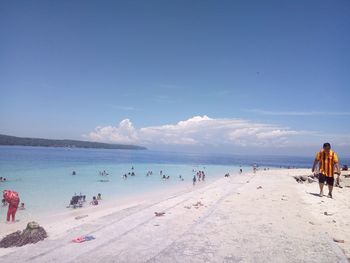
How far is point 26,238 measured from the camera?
379 inches

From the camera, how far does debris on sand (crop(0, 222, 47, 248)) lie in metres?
9.47

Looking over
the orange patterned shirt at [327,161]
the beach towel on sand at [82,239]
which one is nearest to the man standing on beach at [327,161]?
the orange patterned shirt at [327,161]

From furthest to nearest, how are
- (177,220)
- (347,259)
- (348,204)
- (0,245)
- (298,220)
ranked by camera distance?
(348,204), (177,220), (298,220), (0,245), (347,259)

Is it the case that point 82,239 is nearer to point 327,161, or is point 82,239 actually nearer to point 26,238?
point 26,238

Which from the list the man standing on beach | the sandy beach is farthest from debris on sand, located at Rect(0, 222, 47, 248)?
the man standing on beach

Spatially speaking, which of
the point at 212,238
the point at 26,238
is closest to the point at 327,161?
the point at 212,238

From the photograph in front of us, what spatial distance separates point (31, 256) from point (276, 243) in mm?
6169

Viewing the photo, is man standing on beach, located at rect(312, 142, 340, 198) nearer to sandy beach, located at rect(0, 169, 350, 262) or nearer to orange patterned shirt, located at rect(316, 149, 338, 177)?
orange patterned shirt, located at rect(316, 149, 338, 177)

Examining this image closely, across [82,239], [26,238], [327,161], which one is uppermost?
[327,161]

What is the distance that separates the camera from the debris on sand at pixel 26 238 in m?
9.47

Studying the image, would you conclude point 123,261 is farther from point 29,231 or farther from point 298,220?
point 298,220

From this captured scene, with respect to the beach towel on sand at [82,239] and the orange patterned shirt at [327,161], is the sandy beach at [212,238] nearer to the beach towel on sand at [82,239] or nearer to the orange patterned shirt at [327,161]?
the beach towel on sand at [82,239]

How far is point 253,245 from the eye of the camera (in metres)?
7.64

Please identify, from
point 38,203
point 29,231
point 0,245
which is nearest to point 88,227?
point 29,231
